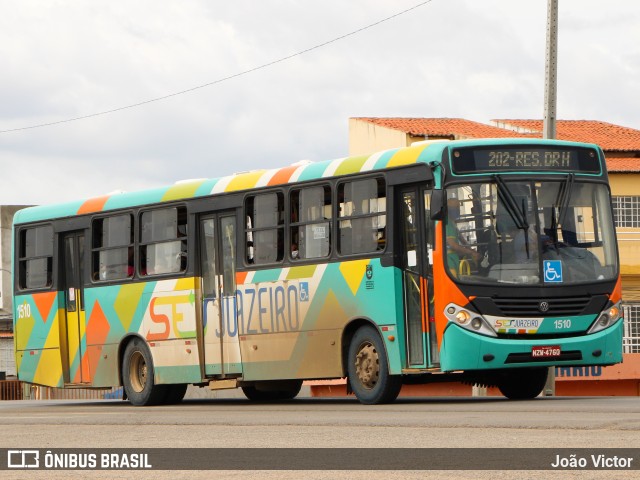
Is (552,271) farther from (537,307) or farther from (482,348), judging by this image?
(482,348)

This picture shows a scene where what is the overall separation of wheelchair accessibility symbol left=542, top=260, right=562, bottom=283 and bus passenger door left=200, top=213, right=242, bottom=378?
16.8 ft

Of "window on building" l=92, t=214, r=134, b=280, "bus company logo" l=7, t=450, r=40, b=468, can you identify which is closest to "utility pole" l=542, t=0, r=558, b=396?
"window on building" l=92, t=214, r=134, b=280

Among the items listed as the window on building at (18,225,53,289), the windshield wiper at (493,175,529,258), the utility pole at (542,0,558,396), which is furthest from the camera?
the utility pole at (542,0,558,396)

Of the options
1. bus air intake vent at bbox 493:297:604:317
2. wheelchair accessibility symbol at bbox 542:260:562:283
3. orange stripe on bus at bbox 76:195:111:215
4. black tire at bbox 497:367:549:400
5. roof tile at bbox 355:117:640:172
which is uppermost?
roof tile at bbox 355:117:640:172

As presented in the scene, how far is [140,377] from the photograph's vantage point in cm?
2452

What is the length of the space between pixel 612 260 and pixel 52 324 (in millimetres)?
10177

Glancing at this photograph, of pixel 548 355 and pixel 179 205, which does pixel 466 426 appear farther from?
pixel 179 205

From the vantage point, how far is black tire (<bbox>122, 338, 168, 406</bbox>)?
24.1m

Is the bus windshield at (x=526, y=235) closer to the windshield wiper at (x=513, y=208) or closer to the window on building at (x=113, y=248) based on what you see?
the windshield wiper at (x=513, y=208)

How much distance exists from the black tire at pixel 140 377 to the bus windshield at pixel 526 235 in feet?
22.3

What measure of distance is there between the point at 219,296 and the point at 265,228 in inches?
59.3

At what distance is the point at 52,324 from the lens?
26.0 meters

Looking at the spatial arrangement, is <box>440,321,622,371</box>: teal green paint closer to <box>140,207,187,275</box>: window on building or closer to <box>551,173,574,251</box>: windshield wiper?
<box>551,173,574,251</box>: windshield wiper

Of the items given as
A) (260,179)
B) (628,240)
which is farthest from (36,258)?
(628,240)
